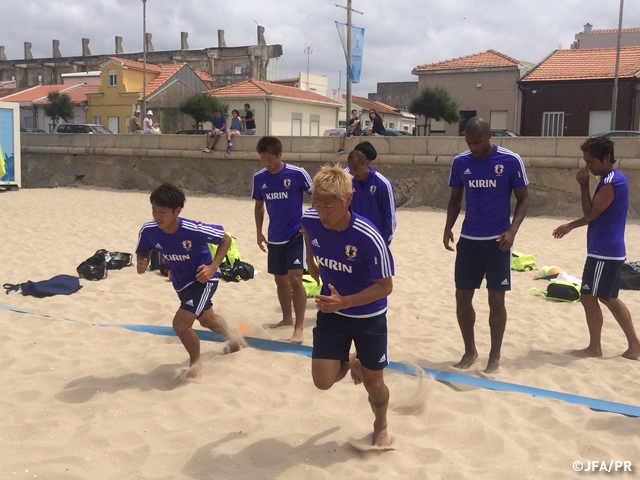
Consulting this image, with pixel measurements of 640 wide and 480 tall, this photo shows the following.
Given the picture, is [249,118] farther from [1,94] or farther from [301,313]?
Answer: [1,94]

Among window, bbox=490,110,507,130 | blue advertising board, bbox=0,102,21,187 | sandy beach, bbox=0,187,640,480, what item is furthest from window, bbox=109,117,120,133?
sandy beach, bbox=0,187,640,480

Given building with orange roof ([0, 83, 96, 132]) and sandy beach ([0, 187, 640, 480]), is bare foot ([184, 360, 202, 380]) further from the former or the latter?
building with orange roof ([0, 83, 96, 132])

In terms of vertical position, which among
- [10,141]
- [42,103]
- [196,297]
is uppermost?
[42,103]

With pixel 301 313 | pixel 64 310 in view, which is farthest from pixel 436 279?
pixel 64 310

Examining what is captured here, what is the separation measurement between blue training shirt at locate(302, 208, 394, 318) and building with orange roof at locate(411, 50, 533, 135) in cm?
3534

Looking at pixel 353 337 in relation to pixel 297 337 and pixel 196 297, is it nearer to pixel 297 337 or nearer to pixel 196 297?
pixel 196 297

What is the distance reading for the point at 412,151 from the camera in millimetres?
17266

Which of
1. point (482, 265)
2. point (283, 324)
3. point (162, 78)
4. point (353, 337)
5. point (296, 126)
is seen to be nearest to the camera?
point (353, 337)

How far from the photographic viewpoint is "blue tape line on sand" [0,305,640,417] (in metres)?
4.13

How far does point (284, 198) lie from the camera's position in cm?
580

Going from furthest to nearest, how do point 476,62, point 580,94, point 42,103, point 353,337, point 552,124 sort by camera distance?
point 42,103, point 476,62, point 552,124, point 580,94, point 353,337

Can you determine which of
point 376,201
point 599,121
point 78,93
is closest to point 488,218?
point 376,201

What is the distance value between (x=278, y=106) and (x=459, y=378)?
37645 mm

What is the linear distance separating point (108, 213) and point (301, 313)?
10.4 m
